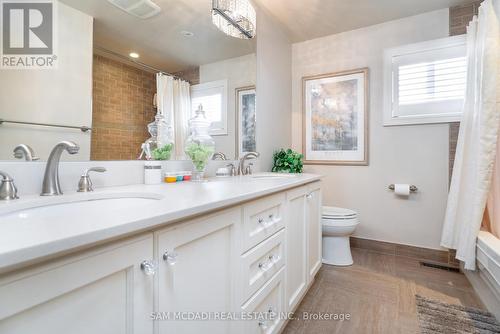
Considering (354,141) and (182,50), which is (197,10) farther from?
(354,141)

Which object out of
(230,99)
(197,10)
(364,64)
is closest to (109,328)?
(230,99)

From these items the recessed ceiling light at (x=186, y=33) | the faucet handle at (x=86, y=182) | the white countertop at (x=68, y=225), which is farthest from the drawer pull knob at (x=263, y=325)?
the recessed ceiling light at (x=186, y=33)

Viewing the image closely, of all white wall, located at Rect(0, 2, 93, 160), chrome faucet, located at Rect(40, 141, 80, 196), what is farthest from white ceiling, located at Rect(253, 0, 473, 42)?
chrome faucet, located at Rect(40, 141, 80, 196)

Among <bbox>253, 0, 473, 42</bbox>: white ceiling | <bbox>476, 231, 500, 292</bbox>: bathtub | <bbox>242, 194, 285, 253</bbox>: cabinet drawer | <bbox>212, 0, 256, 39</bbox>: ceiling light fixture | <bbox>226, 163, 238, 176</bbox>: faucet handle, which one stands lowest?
<bbox>476, 231, 500, 292</bbox>: bathtub

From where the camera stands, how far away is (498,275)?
Answer: 142 centimetres

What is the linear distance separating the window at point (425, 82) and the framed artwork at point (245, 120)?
1.38 meters

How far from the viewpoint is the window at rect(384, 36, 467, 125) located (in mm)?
2240

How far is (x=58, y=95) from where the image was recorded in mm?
959

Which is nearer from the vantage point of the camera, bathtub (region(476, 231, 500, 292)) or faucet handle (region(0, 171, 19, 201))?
faucet handle (region(0, 171, 19, 201))

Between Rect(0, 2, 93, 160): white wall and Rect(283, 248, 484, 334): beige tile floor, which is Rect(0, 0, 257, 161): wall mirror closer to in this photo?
Rect(0, 2, 93, 160): white wall

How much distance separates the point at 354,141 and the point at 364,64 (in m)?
0.80

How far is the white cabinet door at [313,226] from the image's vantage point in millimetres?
1696

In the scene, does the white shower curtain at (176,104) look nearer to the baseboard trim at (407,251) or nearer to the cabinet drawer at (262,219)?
the cabinet drawer at (262,219)

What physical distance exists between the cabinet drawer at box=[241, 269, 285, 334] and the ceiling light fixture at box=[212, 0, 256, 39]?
5.42 feet
